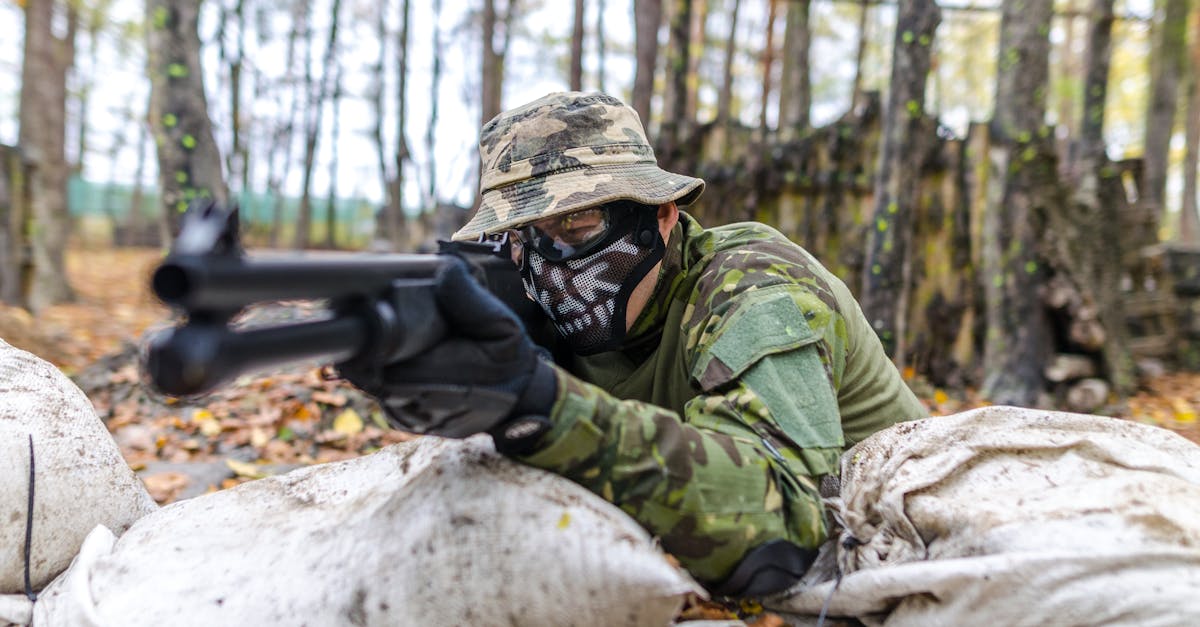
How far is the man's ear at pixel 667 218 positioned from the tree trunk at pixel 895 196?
3682 mm

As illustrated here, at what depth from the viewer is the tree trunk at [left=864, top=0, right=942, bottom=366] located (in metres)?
5.47

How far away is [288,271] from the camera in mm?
1145

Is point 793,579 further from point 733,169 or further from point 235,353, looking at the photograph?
point 733,169

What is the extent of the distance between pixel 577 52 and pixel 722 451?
924 cm

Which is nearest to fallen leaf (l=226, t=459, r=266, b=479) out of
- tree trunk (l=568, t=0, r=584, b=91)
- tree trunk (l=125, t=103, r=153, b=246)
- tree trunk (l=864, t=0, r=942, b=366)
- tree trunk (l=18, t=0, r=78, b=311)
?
tree trunk (l=864, t=0, r=942, b=366)

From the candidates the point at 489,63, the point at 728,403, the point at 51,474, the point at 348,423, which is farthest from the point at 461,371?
the point at 489,63

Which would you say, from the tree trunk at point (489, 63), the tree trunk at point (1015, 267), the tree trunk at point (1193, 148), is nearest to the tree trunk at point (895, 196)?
the tree trunk at point (1015, 267)

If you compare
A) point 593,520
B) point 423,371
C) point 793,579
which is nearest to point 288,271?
point 423,371

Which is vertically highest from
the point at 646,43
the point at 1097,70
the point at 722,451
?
the point at 1097,70

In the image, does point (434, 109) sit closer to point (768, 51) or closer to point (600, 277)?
point (768, 51)

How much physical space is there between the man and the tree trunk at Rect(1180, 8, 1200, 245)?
1725 centimetres

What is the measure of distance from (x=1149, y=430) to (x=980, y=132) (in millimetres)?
4786

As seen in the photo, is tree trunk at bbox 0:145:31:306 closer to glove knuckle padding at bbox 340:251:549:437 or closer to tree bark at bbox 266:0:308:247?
glove knuckle padding at bbox 340:251:549:437

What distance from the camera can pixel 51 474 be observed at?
2.08m
